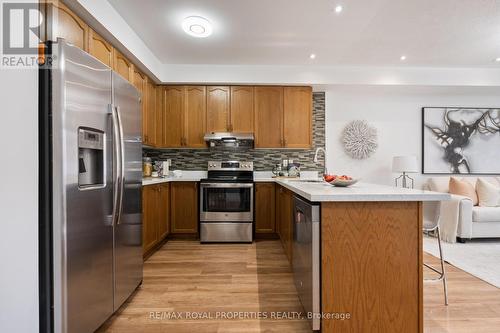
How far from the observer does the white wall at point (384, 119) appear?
13.9 feet

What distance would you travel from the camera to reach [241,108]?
378 cm

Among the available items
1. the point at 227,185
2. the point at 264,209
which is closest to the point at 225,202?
the point at 227,185

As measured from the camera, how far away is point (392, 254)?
4.59 feet

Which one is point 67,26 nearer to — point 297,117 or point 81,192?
point 81,192

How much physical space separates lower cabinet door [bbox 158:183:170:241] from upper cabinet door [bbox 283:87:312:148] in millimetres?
1887

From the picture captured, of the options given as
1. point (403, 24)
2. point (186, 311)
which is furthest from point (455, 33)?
point (186, 311)

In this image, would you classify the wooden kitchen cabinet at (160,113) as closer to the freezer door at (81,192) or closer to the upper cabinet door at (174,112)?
the upper cabinet door at (174,112)

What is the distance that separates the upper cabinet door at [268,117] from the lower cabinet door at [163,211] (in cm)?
148

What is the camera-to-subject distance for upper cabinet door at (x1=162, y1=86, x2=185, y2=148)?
3760mm

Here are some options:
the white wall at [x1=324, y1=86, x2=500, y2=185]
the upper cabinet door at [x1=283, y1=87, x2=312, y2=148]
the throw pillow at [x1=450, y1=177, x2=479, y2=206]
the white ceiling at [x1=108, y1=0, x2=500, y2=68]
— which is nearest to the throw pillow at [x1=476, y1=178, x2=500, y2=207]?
the throw pillow at [x1=450, y1=177, x2=479, y2=206]

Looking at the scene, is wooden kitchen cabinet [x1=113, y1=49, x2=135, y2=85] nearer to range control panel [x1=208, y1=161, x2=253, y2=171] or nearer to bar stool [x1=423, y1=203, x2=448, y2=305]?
range control panel [x1=208, y1=161, x2=253, y2=171]

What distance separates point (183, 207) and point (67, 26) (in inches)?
96.0

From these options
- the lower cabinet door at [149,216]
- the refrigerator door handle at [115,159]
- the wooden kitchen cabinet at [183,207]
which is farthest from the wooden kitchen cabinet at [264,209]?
the refrigerator door handle at [115,159]

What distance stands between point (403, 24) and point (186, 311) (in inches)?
134
